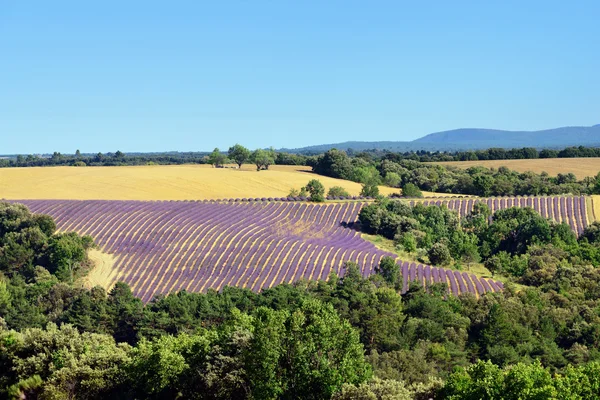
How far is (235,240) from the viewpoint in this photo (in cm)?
6562

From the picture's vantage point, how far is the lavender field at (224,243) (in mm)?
56188

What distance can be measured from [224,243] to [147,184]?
4543 centimetres

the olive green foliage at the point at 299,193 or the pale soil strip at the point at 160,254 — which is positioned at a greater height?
the olive green foliage at the point at 299,193

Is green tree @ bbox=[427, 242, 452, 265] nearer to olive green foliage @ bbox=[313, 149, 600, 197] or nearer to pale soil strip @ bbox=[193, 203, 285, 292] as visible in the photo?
pale soil strip @ bbox=[193, 203, 285, 292]

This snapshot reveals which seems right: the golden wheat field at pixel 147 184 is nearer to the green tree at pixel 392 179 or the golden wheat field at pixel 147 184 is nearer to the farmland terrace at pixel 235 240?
the green tree at pixel 392 179

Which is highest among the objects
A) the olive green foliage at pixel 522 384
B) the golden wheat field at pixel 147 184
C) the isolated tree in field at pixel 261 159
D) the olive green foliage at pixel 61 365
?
the isolated tree in field at pixel 261 159

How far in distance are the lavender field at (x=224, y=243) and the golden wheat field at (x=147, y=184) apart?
16092 millimetres

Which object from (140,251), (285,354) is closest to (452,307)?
(285,354)

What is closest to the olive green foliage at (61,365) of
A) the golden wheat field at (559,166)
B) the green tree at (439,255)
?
the green tree at (439,255)

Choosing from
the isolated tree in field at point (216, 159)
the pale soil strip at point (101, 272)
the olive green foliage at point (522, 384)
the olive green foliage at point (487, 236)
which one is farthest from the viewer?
the isolated tree in field at point (216, 159)

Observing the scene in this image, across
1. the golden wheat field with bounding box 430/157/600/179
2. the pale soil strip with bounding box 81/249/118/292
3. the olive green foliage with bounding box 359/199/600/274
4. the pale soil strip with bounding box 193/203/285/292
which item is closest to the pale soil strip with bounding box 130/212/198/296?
the pale soil strip with bounding box 81/249/118/292

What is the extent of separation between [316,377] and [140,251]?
131 feet

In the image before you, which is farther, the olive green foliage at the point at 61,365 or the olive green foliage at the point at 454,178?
the olive green foliage at the point at 454,178

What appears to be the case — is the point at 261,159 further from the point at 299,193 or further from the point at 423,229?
the point at 423,229
